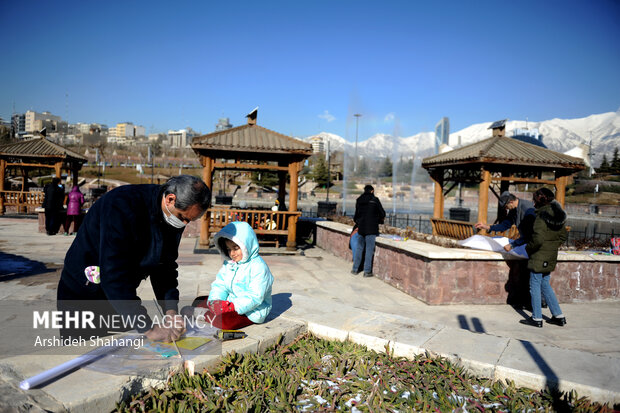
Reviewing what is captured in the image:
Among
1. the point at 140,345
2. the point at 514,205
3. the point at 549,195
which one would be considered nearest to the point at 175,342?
the point at 140,345

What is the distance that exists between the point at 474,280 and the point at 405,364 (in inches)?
156

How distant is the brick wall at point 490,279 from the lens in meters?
6.78

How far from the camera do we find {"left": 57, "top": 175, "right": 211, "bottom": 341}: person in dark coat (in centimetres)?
242

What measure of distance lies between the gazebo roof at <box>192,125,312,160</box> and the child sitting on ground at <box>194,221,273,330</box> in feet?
24.4

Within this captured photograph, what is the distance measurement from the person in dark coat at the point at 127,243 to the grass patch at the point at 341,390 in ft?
1.52

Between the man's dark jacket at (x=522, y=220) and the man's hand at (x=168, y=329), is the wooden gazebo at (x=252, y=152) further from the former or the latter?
the man's hand at (x=168, y=329)

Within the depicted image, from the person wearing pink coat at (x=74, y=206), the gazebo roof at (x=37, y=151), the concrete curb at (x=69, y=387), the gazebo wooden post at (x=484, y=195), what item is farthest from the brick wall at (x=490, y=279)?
the gazebo roof at (x=37, y=151)

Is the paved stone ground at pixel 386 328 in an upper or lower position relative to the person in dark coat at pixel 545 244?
lower

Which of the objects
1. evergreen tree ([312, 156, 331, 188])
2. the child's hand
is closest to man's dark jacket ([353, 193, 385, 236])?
the child's hand

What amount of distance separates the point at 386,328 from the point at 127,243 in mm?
2760

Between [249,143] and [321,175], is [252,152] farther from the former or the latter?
[321,175]

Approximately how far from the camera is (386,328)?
4176 mm

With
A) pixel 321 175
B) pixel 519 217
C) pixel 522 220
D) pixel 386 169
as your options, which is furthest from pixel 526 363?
pixel 386 169

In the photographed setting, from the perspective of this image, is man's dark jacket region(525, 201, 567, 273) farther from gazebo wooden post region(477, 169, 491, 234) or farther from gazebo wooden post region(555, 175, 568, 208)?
gazebo wooden post region(555, 175, 568, 208)
